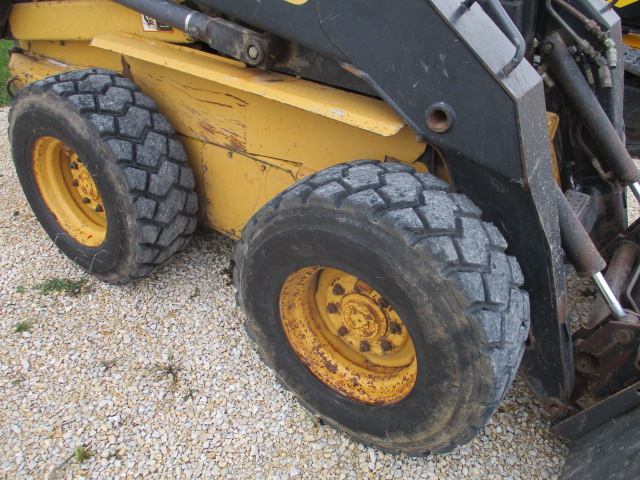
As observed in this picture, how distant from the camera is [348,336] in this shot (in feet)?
7.80

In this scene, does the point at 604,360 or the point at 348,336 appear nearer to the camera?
the point at 604,360

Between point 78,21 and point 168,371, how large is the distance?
194cm

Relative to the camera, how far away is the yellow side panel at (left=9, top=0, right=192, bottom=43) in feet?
9.24

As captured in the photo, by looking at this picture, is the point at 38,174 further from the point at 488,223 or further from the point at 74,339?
the point at 488,223

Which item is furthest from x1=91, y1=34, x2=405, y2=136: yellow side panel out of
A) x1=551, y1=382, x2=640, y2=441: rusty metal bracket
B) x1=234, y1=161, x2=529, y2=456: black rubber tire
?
x1=551, y1=382, x2=640, y2=441: rusty metal bracket

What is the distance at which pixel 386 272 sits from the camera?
1.84 m

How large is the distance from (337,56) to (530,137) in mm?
731

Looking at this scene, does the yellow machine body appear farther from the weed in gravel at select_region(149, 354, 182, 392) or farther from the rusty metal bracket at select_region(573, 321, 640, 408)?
the rusty metal bracket at select_region(573, 321, 640, 408)

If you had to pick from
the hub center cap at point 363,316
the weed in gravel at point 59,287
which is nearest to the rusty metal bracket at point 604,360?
the hub center cap at point 363,316

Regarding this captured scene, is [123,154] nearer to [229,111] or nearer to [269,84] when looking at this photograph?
[229,111]

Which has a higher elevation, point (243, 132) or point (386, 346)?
point (243, 132)

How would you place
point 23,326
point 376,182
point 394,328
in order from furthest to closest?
1. point 23,326
2. point 394,328
3. point 376,182

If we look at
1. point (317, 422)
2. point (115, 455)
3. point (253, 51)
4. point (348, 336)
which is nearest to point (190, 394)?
point (115, 455)

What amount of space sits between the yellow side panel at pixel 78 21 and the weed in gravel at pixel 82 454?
188cm
